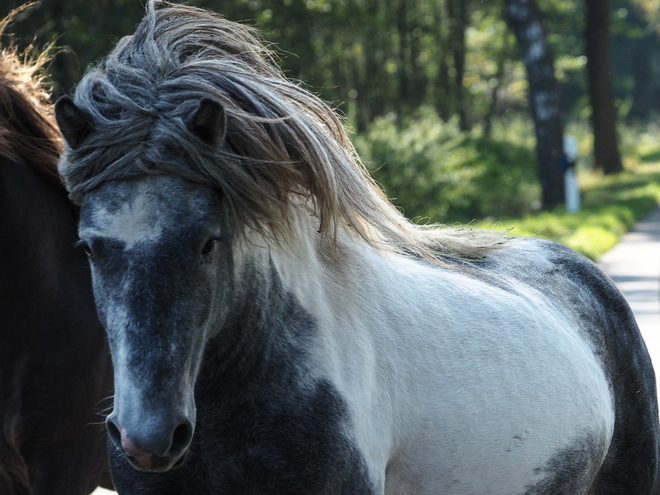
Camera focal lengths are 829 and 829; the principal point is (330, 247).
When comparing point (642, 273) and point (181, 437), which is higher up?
point (181, 437)

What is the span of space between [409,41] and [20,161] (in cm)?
2518

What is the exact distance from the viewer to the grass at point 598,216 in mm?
11383

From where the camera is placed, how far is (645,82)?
63.3 metres

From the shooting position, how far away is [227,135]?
7.44 ft

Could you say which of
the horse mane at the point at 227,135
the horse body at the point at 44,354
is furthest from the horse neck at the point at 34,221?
the horse mane at the point at 227,135

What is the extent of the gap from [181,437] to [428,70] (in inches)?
1072

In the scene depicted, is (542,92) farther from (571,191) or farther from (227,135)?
(227,135)

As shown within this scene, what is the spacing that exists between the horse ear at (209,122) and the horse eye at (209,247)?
27cm

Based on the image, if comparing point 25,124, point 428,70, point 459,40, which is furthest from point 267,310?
point 459,40

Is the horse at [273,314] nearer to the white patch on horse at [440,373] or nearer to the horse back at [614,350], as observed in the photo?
the white patch on horse at [440,373]

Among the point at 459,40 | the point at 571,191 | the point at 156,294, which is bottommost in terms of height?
the point at 571,191

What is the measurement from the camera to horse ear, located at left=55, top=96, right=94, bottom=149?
2217mm

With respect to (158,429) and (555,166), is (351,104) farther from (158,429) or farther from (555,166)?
(158,429)

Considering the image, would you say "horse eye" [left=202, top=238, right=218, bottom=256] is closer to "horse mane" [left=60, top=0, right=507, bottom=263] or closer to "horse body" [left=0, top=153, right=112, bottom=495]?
"horse mane" [left=60, top=0, right=507, bottom=263]
